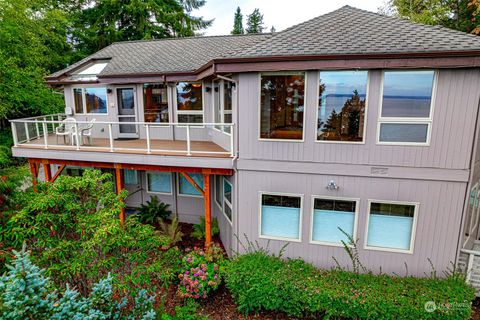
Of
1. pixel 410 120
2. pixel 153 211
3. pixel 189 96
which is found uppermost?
pixel 189 96

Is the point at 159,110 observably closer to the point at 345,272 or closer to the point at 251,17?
the point at 345,272

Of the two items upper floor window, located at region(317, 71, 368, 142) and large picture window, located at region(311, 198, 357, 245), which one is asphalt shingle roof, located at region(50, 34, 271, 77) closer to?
upper floor window, located at region(317, 71, 368, 142)

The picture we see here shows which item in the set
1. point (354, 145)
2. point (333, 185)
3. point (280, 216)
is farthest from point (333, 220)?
point (354, 145)

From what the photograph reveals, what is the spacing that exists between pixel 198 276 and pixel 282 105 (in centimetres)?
437

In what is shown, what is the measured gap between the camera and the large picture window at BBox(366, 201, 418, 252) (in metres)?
5.99

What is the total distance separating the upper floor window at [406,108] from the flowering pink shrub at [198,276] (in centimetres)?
477

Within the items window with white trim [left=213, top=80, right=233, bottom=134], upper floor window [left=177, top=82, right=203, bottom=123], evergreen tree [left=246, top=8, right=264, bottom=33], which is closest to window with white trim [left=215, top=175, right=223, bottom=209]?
window with white trim [left=213, top=80, right=233, bottom=134]

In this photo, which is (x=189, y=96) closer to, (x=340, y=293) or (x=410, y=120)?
(x=410, y=120)

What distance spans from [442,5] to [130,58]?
2111cm

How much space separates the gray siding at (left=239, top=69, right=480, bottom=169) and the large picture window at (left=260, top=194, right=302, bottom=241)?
1.02 m

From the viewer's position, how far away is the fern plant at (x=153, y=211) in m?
9.69

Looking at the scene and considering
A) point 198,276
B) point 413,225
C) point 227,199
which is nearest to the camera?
point 413,225

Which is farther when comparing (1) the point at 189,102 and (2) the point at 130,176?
(2) the point at 130,176

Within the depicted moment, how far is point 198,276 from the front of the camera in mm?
6215
